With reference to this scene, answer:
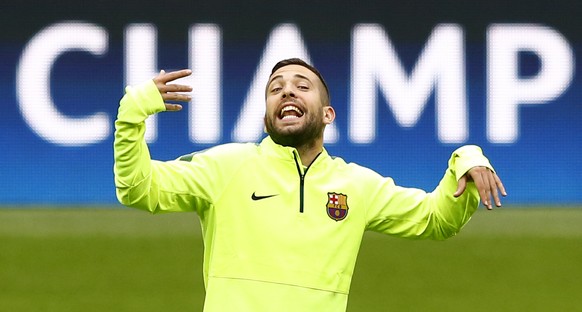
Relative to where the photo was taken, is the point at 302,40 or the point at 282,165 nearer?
the point at 282,165

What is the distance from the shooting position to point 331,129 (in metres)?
5.09

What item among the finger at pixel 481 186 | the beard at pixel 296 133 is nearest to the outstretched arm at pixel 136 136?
the beard at pixel 296 133

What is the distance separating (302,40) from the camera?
202 inches

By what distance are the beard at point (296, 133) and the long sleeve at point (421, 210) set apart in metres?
0.19

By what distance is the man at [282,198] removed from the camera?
8.63 ft

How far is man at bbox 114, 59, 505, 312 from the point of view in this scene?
2.63m

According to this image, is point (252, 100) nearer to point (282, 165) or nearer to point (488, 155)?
point (488, 155)

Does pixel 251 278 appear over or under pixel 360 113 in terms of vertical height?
under

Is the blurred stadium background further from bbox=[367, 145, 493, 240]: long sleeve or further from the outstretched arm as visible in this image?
the outstretched arm

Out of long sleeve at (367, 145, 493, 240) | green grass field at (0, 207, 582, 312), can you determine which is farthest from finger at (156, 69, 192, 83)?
green grass field at (0, 207, 582, 312)

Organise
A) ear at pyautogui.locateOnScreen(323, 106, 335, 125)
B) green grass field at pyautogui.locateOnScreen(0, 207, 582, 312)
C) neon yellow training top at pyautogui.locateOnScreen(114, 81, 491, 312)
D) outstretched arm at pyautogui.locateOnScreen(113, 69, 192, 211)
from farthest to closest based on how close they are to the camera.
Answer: green grass field at pyautogui.locateOnScreen(0, 207, 582, 312)
ear at pyautogui.locateOnScreen(323, 106, 335, 125)
neon yellow training top at pyautogui.locateOnScreen(114, 81, 491, 312)
outstretched arm at pyautogui.locateOnScreen(113, 69, 192, 211)

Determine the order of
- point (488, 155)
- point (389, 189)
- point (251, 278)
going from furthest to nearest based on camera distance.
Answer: point (488, 155), point (389, 189), point (251, 278)

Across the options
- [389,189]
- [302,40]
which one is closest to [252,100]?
[302,40]

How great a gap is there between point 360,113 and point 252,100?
1.51ft
